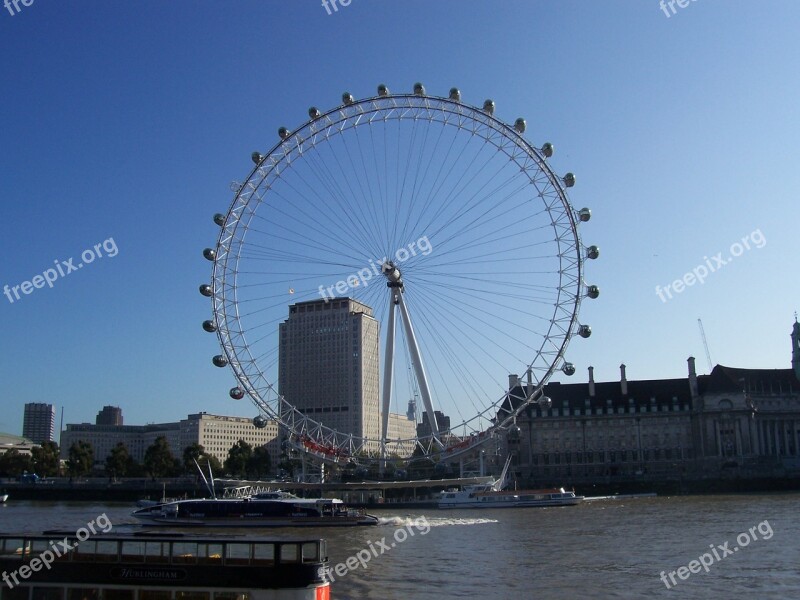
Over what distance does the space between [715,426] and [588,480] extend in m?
20.0

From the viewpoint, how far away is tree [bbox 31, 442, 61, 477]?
138125 millimetres

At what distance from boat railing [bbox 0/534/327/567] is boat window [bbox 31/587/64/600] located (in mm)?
704

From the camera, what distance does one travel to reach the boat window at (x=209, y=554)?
72.5 feet

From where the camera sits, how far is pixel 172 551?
22.4 metres

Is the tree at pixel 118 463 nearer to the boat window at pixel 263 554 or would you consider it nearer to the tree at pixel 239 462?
the tree at pixel 239 462

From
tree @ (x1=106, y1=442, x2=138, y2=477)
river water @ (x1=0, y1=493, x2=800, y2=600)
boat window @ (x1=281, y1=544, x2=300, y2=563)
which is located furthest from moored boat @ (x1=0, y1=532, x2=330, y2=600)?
tree @ (x1=106, y1=442, x2=138, y2=477)

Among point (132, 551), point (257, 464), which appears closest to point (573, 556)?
point (132, 551)

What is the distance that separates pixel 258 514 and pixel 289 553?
4018 centimetres

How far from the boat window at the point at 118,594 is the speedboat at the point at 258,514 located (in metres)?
37.5

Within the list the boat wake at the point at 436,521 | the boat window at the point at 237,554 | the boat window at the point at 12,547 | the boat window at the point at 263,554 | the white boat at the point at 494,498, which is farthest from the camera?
the white boat at the point at 494,498

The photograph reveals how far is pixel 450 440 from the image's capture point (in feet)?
235

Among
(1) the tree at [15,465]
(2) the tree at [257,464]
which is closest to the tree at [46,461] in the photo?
(1) the tree at [15,465]

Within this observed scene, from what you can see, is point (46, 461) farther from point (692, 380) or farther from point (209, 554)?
point (209, 554)

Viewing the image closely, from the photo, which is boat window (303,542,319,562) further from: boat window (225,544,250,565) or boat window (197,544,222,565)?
boat window (197,544,222,565)
